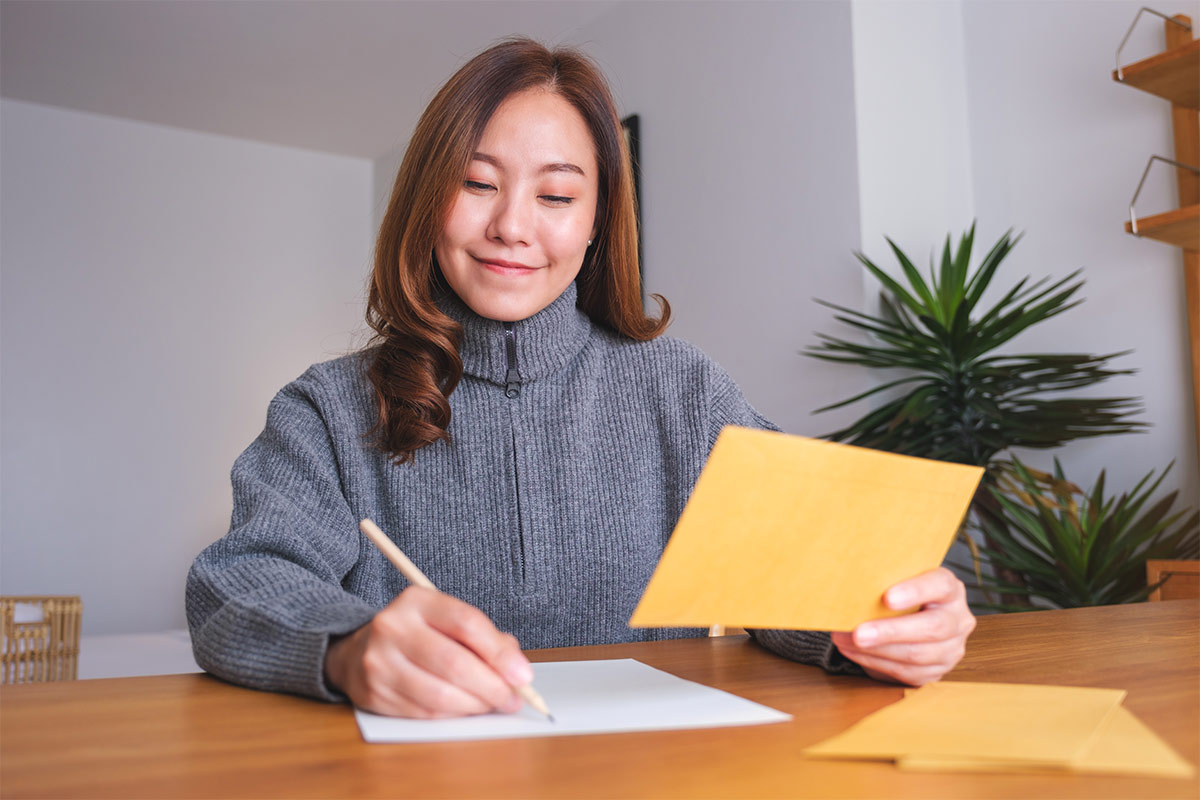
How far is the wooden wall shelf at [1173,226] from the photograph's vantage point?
212 cm

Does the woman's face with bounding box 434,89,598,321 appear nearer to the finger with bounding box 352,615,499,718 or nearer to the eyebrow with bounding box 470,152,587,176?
the eyebrow with bounding box 470,152,587,176

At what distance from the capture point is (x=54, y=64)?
4887 mm

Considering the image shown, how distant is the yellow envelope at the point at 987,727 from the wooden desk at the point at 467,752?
1 cm

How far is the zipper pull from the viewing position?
121 cm

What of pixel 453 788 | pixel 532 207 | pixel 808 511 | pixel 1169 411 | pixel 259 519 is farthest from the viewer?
pixel 1169 411

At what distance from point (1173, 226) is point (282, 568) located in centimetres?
213

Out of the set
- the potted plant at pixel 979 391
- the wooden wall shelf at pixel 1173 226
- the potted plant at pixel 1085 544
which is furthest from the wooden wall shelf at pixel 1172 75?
the potted plant at pixel 1085 544

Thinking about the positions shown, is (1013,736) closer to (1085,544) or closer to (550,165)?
(550,165)

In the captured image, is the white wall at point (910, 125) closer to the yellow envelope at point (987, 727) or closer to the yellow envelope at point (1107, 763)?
the yellow envelope at point (987, 727)

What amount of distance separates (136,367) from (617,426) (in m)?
5.10

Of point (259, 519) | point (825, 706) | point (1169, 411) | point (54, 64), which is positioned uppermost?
point (54, 64)

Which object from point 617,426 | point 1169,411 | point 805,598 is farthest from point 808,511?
point 1169,411

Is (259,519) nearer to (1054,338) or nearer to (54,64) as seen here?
(1054,338)

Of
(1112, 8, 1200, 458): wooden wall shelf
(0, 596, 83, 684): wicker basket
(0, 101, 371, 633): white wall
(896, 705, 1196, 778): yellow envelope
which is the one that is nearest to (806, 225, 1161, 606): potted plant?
(1112, 8, 1200, 458): wooden wall shelf
